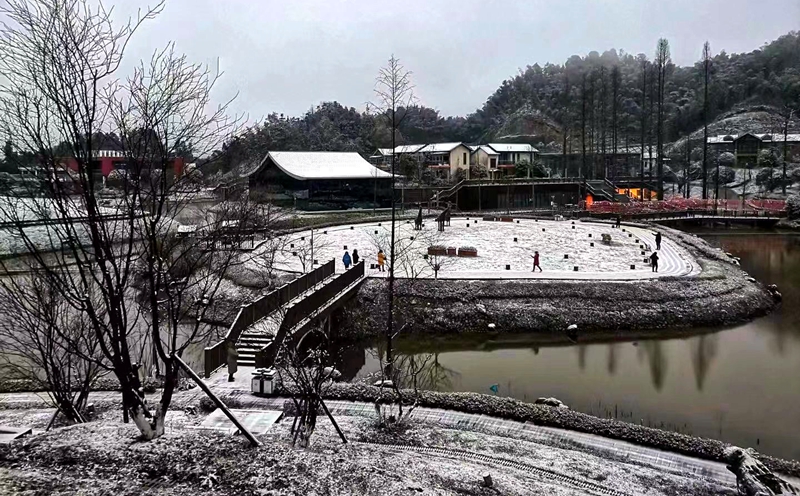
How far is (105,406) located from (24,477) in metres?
5.82

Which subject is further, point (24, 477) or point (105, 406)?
point (105, 406)

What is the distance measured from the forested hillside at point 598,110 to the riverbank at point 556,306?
48.1 m

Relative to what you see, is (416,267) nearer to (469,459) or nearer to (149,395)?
(149,395)

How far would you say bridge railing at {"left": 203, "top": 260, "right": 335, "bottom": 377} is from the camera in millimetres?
13438

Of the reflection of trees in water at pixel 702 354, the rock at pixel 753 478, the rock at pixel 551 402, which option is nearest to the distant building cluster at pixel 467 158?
the reflection of trees in water at pixel 702 354

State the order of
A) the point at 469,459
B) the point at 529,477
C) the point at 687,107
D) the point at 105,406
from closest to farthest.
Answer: the point at 529,477
the point at 469,459
the point at 105,406
the point at 687,107

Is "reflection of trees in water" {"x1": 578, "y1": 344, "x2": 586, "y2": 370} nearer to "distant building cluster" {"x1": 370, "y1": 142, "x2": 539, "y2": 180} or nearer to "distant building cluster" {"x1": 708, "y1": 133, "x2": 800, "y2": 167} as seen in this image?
"distant building cluster" {"x1": 370, "y1": 142, "x2": 539, "y2": 180}

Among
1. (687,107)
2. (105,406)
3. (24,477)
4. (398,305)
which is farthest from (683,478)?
(687,107)

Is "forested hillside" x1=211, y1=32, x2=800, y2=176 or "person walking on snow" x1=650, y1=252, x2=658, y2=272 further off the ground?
"forested hillside" x1=211, y1=32, x2=800, y2=176

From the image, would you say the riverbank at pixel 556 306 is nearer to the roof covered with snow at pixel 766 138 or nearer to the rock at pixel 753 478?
the rock at pixel 753 478

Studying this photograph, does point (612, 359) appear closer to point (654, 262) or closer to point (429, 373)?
point (429, 373)

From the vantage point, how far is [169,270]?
7098 millimetres

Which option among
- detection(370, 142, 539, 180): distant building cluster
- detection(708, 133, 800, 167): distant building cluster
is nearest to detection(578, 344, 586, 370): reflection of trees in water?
detection(370, 142, 539, 180): distant building cluster

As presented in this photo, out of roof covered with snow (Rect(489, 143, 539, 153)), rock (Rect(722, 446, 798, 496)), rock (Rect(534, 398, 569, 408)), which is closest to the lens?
rock (Rect(722, 446, 798, 496))
